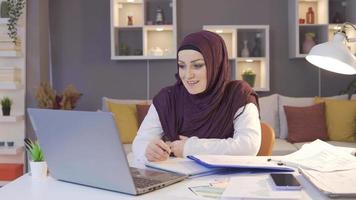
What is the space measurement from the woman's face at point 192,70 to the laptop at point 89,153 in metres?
0.59

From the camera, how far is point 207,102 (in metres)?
1.79

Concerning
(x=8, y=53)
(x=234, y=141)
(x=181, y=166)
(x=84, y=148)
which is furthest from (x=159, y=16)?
(x=84, y=148)

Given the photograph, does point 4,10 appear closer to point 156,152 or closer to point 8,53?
point 8,53

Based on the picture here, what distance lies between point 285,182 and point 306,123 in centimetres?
300

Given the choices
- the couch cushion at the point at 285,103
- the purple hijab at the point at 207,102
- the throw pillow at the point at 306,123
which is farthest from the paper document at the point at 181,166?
the couch cushion at the point at 285,103

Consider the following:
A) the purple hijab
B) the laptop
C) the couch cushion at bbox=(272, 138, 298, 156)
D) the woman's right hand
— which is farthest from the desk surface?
the couch cushion at bbox=(272, 138, 298, 156)

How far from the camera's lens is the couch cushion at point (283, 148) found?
3.60m

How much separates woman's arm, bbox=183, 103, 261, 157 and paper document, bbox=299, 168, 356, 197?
0.37 metres

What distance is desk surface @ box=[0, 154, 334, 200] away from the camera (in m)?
1.00

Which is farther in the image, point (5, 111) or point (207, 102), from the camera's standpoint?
point (5, 111)

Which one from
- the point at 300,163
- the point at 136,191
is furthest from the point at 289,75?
the point at 136,191

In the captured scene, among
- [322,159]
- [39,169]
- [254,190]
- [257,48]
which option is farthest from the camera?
[257,48]

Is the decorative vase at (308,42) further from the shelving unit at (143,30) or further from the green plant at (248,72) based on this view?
the shelving unit at (143,30)

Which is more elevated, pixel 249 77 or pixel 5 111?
pixel 249 77
